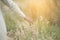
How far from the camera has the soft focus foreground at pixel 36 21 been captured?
139 cm

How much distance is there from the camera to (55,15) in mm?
1513

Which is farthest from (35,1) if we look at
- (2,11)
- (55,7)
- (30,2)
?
(2,11)

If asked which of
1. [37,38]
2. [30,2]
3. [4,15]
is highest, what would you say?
[30,2]

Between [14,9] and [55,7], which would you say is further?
[55,7]

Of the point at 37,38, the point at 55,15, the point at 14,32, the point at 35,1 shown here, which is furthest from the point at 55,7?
the point at 14,32

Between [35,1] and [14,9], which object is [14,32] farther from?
[35,1]

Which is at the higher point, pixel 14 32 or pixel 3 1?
pixel 3 1

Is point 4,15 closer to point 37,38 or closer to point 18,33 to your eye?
point 18,33

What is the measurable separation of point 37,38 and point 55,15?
26cm

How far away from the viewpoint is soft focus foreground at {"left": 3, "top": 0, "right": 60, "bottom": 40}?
1.39 meters

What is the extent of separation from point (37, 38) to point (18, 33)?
6.8 inches

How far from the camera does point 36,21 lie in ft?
4.76

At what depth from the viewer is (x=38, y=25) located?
4.77 ft

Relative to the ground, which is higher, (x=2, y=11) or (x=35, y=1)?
(x=35, y=1)
